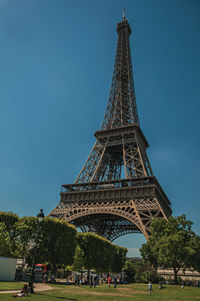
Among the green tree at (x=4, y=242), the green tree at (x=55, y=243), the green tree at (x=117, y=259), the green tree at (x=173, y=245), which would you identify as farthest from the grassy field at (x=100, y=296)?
the green tree at (x=117, y=259)

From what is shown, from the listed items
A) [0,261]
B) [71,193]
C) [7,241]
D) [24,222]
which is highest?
[71,193]

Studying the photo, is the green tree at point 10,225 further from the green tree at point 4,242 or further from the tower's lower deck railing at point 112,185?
the tower's lower deck railing at point 112,185

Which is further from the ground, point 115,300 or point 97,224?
point 97,224

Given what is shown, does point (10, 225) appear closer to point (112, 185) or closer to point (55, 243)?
point (55, 243)

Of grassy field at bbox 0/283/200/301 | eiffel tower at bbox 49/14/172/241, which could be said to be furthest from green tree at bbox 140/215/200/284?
grassy field at bbox 0/283/200/301

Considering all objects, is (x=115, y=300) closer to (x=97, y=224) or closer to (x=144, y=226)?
(x=144, y=226)

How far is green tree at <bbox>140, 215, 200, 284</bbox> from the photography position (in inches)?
1476

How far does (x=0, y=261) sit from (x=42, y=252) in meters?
7.82

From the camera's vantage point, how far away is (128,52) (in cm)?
7975

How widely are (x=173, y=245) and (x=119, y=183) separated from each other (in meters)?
17.7

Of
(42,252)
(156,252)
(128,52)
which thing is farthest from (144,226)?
(128,52)

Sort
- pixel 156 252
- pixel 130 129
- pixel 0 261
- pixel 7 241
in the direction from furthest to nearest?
pixel 130 129
pixel 156 252
pixel 7 241
pixel 0 261

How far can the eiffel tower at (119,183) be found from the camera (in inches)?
1838

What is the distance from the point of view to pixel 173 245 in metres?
37.6
